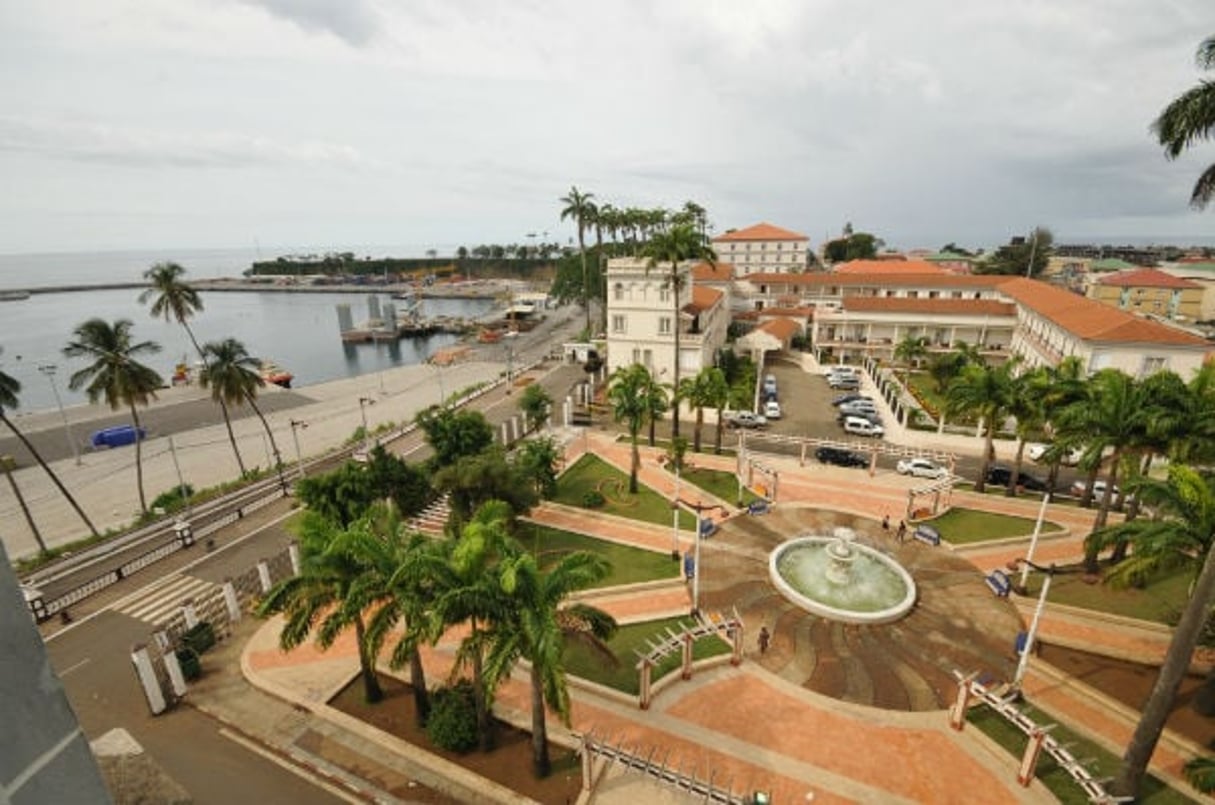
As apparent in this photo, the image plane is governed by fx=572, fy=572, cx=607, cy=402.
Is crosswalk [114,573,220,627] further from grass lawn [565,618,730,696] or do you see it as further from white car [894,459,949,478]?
white car [894,459,949,478]

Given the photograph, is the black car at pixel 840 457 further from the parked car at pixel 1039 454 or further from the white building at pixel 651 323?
the white building at pixel 651 323

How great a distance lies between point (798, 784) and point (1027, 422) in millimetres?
25923

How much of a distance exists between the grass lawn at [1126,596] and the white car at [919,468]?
40.0 ft

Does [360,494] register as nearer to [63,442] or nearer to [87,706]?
[87,706]

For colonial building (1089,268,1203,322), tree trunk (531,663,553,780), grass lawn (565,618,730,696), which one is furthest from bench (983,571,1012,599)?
colonial building (1089,268,1203,322)

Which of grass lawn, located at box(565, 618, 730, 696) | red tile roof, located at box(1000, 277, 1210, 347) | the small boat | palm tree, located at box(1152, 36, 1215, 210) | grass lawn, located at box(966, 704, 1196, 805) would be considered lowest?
the small boat

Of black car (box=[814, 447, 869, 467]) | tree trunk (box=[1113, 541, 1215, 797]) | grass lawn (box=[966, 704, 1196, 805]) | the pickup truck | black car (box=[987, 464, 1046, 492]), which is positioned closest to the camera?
tree trunk (box=[1113, 541, 1215, 797])

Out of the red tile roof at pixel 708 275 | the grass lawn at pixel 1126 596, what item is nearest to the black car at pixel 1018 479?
the grass lawn at pixel 1126 596

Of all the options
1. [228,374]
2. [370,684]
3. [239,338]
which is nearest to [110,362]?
[228,374]

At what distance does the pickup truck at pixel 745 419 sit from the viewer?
2040 inches

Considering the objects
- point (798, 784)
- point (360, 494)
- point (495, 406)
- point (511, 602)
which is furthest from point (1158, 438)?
point (495, 406)

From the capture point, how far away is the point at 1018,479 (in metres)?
37.9

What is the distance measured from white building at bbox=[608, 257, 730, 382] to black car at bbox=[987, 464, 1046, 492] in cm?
2712

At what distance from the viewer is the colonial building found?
298 ft
